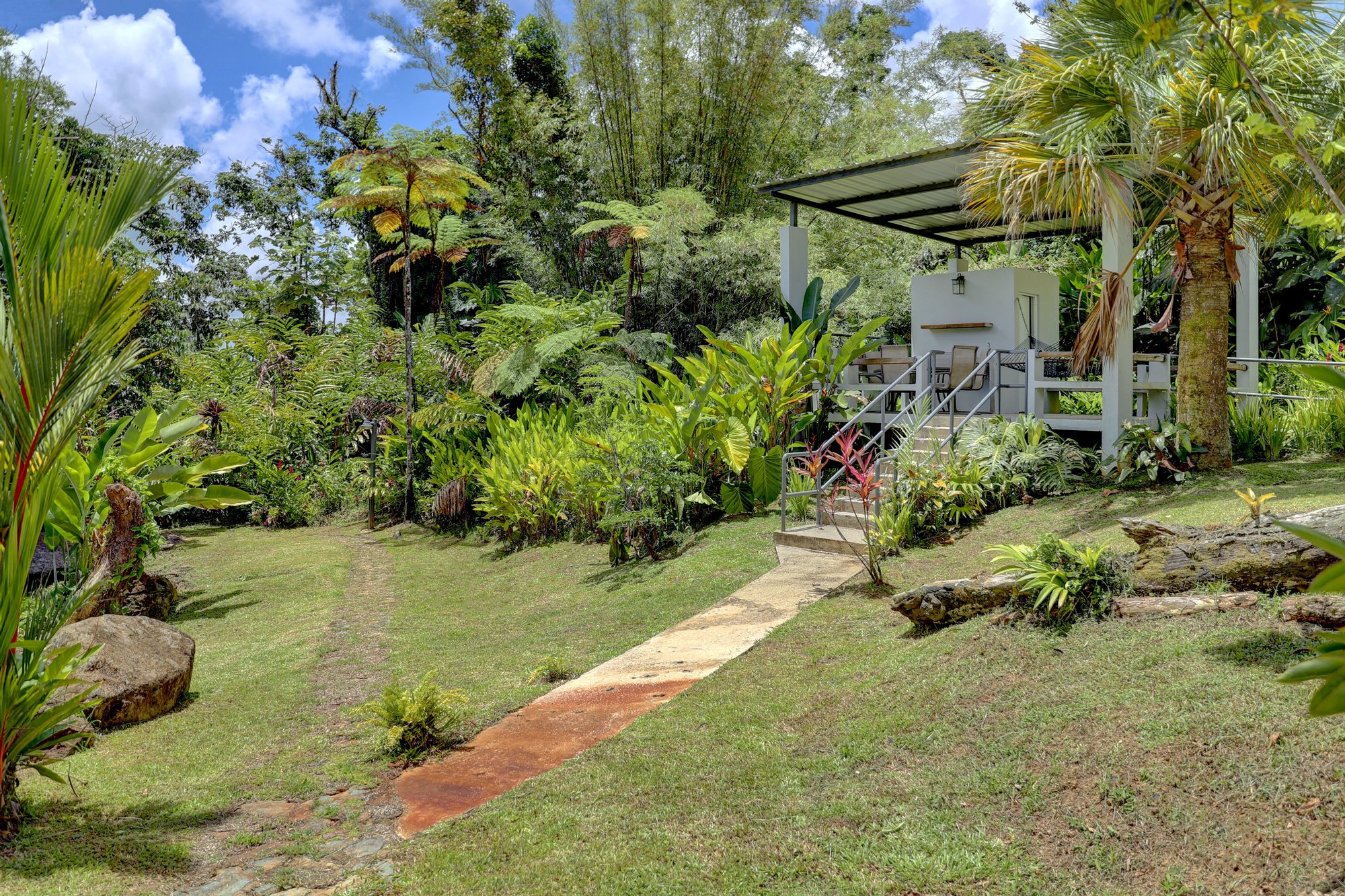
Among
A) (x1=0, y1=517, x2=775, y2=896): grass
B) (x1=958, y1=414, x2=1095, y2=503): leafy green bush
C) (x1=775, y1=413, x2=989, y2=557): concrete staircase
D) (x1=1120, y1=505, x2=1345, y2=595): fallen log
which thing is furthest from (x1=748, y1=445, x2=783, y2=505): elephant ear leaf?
(x1=1120, y1=505, x2=1345, y2=595): fallen log

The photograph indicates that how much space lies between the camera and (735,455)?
10.2 metres

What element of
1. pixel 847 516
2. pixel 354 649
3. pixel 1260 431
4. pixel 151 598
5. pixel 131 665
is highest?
pixel 1260 431

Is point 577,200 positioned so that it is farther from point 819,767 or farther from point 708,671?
point 819,767

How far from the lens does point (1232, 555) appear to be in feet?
16.6

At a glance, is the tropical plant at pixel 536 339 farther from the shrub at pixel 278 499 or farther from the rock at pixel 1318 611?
the rock at pixel 1318 611

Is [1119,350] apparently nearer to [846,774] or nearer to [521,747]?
[846,774]

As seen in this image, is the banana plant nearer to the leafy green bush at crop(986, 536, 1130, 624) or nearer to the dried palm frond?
the dried palm frond

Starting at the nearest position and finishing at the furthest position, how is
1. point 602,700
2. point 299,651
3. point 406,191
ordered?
point 602,700, point 299,651, point 406,191

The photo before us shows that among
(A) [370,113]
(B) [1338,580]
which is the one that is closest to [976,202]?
(B) [1338,580]

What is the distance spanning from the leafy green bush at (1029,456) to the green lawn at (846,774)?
2.30 m

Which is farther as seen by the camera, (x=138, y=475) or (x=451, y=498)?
(x=451, y=498)

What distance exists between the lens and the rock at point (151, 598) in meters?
8.46

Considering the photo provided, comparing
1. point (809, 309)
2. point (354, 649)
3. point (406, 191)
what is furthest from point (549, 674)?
point (406, 191)

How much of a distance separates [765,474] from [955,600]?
16.0ft
